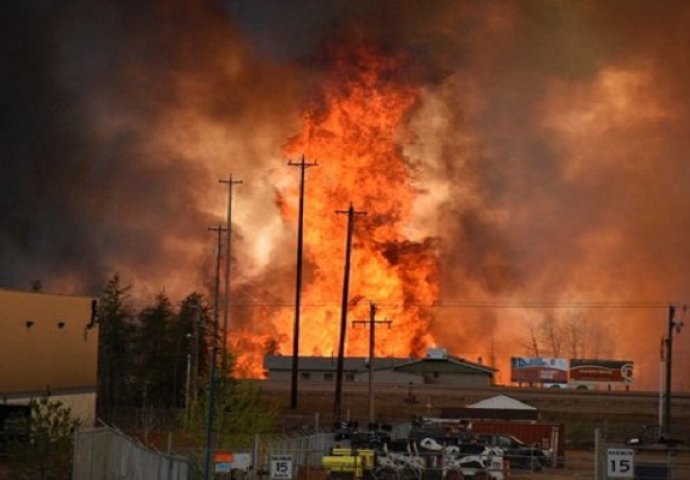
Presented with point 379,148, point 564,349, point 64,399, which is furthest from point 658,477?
point 564,349

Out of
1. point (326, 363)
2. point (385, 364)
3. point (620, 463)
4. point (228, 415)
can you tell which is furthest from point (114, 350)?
point (620, 463)

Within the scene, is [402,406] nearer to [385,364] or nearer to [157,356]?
[385,364]

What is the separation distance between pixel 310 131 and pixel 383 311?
19361 millimetres

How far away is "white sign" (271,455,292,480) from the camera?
44500mm

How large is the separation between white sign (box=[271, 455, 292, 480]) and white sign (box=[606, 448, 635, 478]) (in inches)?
415

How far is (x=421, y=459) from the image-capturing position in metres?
56.6

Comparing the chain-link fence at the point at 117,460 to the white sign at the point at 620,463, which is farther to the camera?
the white sign at the point at 620,463

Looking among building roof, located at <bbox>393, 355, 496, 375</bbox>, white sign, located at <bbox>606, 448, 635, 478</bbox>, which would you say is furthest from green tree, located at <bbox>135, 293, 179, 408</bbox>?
white sign, located at <bbox>606, 448, 635, 478</bbox>

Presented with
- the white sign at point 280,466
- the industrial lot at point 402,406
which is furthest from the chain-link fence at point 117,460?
the white sign at point 280,466

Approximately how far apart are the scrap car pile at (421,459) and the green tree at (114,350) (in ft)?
146

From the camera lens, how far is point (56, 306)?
7681 cm

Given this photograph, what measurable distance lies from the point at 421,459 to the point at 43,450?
55.2 feet

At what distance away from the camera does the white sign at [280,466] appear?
146 feet

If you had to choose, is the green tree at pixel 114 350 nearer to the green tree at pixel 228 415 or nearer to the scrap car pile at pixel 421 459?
the green tree at pixel 228 415
